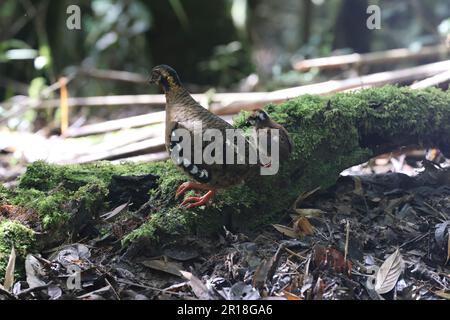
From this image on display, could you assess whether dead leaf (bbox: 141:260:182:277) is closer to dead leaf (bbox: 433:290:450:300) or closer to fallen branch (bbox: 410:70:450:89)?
dead leaf (bbox: 433:290:450:300)

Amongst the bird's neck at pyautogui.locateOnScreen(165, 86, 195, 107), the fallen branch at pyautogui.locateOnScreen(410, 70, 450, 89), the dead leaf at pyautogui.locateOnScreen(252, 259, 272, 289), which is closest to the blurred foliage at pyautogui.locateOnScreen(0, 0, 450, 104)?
the fallen branch at pyautogui.locateOnScreen(410, 70, 450, 89)

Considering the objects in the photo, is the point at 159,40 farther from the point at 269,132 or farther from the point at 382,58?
the point at 269,132

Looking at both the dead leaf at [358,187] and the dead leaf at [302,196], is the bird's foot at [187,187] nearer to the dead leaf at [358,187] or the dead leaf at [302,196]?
the dead leaf at [302,196]

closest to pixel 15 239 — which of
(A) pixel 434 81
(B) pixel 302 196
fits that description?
(B) pixel 302 196

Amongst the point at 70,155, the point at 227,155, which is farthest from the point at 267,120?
the point at 70,155

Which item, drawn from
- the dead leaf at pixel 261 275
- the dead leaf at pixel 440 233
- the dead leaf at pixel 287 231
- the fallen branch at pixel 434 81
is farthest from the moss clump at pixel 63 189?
the fallen branch at pixel 434 81
